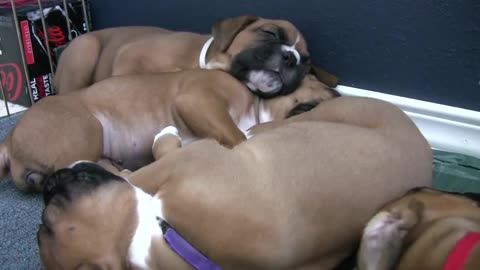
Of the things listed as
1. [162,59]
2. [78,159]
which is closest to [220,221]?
[78,159]

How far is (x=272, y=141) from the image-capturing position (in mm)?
1643

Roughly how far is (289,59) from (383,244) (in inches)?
45.7

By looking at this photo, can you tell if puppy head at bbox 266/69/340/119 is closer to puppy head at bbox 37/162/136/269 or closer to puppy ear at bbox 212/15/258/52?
puppy ear at bbox 212/15/258/52

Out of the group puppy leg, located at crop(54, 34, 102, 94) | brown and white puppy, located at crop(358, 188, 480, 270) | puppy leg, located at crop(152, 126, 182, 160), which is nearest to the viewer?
brown and white puppy, located at crop(358, 188, 480, 270)

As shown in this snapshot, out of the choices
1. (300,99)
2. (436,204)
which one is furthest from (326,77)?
(436,204)

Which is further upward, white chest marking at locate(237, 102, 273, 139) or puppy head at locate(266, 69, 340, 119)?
puppy head at locate(266, 69, 340, 119)

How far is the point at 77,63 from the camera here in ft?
9.16

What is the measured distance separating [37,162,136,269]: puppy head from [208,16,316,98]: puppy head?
40.8 inches

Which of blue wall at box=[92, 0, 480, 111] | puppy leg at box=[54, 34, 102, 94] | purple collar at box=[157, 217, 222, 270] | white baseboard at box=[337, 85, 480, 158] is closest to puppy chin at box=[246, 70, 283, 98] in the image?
blue wall at box=[92, 0, 480, 111]

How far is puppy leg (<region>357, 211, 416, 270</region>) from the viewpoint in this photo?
4.32ft

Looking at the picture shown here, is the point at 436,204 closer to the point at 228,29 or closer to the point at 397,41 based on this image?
the point at 397,41

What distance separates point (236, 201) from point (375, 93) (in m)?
1.17

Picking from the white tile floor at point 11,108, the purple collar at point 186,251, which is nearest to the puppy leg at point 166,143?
the purple collar at point 186,251

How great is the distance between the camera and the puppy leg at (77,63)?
279 cm
